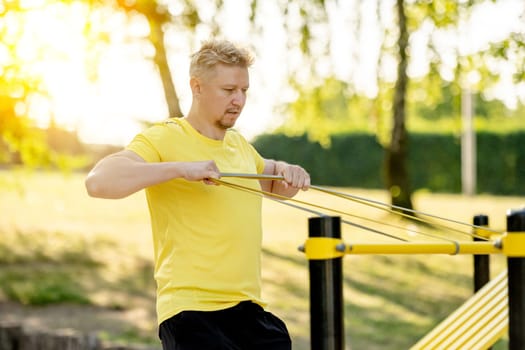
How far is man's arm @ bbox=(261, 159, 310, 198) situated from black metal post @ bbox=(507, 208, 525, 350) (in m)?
0.86

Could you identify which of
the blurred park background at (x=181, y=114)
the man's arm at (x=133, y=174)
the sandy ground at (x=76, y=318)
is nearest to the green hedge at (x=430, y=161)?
the blurred park background at (x=181, y=114)

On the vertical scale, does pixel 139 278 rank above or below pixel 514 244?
below

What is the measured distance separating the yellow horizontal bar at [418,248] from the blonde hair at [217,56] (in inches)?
28.7

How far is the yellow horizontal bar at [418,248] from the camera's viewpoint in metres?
2.49

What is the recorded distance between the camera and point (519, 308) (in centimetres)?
213

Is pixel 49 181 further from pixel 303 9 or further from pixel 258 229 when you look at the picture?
pixel 258 229

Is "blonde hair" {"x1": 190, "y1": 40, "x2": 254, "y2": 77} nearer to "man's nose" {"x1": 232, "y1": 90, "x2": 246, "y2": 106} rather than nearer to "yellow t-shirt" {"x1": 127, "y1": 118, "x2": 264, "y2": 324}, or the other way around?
"man's nose" {"x1": 232, "y1": 90, "x2": 246, "y2": 106}

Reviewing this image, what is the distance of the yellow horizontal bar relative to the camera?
2488 mm

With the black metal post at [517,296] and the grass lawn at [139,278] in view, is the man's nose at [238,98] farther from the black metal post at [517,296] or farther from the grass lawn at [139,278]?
the grass lawn at [139,278]

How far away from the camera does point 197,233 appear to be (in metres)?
2.70

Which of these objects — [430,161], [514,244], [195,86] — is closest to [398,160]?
[195,86]

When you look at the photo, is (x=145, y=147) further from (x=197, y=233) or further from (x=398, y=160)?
(x=398, y=160)

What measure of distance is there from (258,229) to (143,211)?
12.3 metres

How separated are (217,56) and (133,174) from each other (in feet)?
1.68
